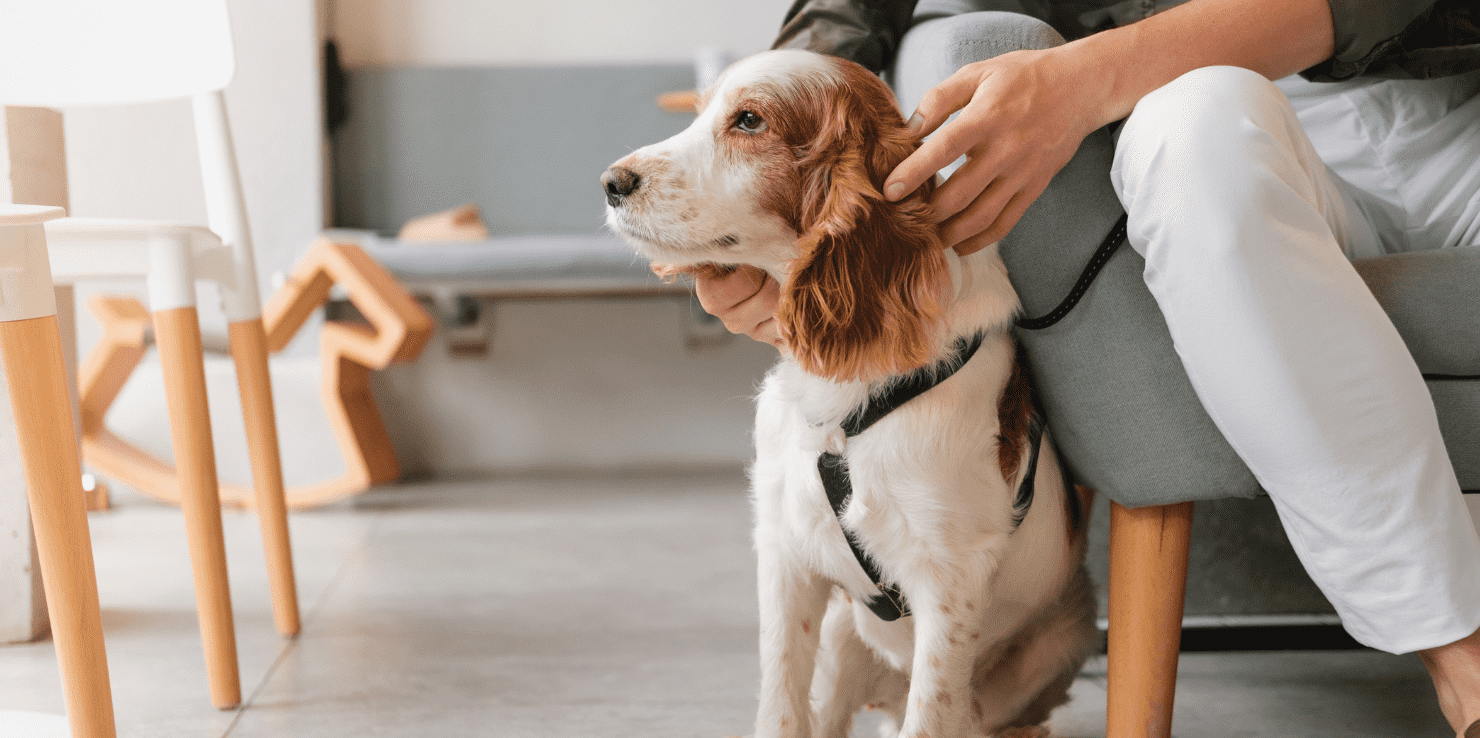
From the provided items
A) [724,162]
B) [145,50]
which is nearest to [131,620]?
[145,50]

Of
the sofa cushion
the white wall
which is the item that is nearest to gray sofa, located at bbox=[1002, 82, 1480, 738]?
the sofa cushion

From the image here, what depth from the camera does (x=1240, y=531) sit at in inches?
62.9

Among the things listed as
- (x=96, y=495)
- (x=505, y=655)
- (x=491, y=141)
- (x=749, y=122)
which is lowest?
(x=96, y=495)

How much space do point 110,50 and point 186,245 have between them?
0.39m

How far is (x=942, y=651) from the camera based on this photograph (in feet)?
3.46

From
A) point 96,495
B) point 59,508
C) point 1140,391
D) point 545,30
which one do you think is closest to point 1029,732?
point 1140,391

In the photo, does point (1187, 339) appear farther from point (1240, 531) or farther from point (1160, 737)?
point (1240, 531)

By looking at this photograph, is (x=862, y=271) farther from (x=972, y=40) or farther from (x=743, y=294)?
(x=972, y=40)

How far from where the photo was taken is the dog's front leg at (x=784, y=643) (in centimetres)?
113

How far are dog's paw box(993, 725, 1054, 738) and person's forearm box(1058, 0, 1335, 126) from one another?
2.40 feet

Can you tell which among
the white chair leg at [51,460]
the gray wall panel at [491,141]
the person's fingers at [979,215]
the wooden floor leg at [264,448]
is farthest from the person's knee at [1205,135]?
the gray wall panel at [491,141]

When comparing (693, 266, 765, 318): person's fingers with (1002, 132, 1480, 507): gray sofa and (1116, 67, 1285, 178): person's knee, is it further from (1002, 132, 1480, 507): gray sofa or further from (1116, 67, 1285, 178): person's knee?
(1116, 67, 1285, 178): person's knee

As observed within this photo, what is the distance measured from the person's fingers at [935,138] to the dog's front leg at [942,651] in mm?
411

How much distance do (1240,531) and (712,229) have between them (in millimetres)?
1090
